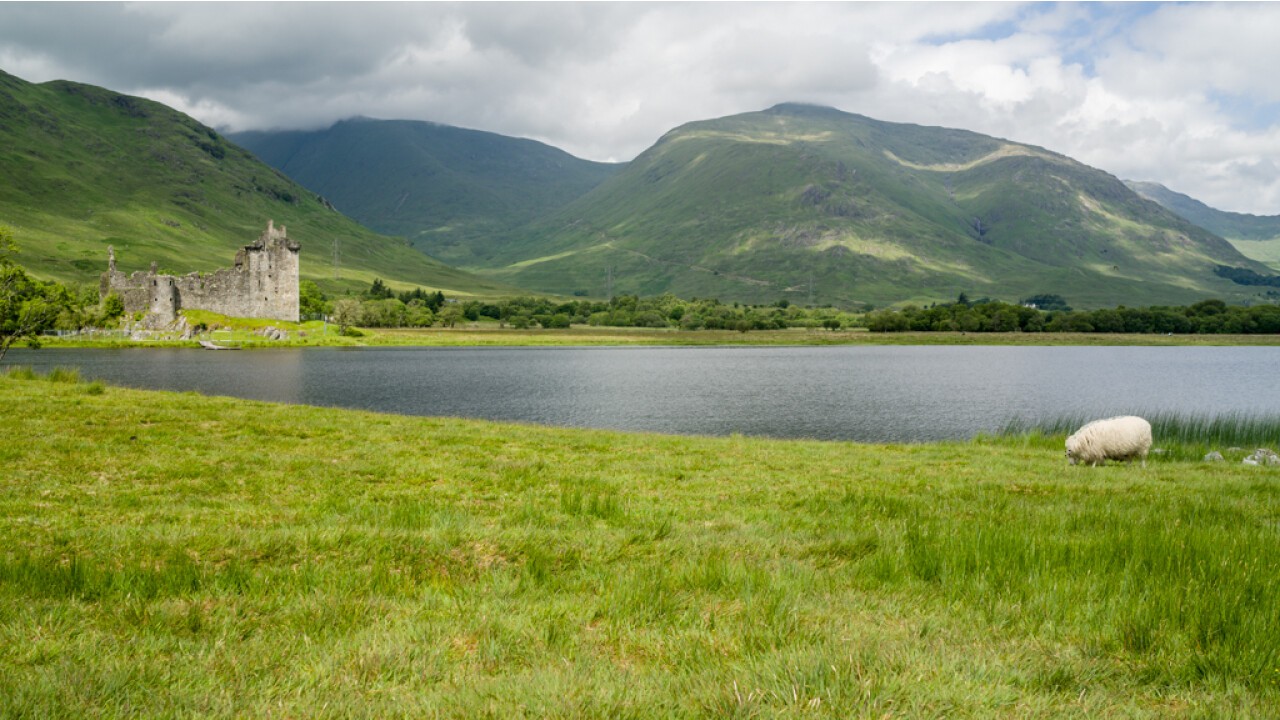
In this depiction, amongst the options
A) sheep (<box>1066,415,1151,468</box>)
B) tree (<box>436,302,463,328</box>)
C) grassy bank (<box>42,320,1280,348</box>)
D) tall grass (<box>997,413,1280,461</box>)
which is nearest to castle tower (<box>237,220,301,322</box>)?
grassy bank (<box>42,320,1280,348</box>)

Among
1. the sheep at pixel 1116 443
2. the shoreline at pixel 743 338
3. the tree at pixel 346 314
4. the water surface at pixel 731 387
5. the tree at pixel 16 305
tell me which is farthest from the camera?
the tree at pixel 346 314

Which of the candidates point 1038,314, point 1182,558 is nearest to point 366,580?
point 1182,558

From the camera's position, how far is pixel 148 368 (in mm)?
80625

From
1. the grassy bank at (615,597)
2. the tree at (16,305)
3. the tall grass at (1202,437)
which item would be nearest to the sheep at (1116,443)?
the tall grass at (1202,437)

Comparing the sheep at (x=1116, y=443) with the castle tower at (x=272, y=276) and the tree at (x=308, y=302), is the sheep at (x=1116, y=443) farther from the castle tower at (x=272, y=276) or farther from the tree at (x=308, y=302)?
the tree at (x=308, y=302)

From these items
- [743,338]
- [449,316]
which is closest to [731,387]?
[743,338]

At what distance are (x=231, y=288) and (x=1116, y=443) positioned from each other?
482 ft

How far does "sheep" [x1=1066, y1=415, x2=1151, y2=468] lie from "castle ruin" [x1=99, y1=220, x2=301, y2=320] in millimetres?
140217

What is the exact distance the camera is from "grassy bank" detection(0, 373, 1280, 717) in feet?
16.0

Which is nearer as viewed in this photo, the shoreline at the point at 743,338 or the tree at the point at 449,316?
the shoreline at the point at 743,338

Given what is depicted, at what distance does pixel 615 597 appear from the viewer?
6898mm

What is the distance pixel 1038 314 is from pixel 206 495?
219706 mm

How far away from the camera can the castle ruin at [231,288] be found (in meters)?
131

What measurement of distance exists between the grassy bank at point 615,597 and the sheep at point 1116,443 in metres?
6.72
